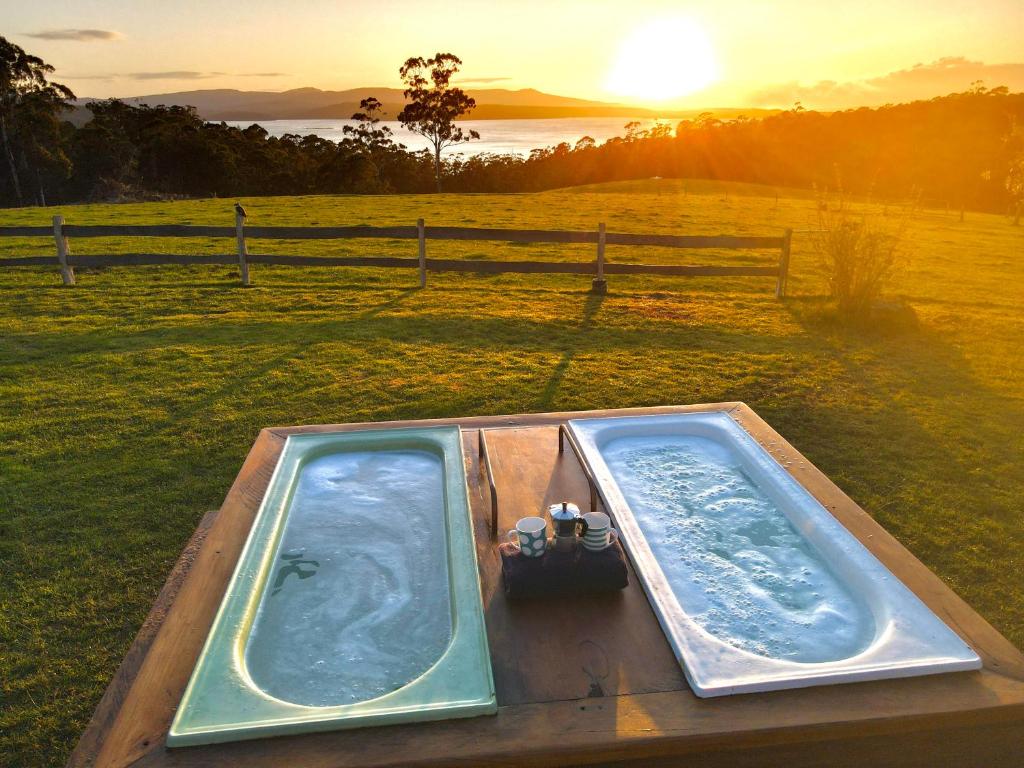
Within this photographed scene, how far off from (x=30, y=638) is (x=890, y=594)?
10.7 feet

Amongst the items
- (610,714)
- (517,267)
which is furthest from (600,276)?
(610,714)

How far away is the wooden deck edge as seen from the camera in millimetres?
1982

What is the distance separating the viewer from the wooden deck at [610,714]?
5.56 ft

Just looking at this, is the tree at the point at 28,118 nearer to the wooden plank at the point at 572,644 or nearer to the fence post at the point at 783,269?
the fence post at the point at 783,269

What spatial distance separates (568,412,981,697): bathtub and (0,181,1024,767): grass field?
930 mm

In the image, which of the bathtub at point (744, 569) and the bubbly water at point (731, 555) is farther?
the bubbly water at point (731, 555)

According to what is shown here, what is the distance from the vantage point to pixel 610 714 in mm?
1784

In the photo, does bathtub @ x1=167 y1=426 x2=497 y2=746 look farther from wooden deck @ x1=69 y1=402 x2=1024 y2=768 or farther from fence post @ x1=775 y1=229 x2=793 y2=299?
fence post @ x1=775 y1=229 x2=793 y2=299

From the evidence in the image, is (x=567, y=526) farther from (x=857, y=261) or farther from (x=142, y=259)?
(x=142, y=259)

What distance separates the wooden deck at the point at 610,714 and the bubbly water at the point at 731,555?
0.30 meters

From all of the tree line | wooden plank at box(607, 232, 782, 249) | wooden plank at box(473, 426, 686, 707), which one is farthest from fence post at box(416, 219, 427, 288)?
the tree line

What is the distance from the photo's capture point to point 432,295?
888cm

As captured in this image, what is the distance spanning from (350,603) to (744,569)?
1563 mm

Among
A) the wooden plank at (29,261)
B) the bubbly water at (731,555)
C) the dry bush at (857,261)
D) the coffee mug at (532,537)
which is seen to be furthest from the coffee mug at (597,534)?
the wooden plank at (29,261)
